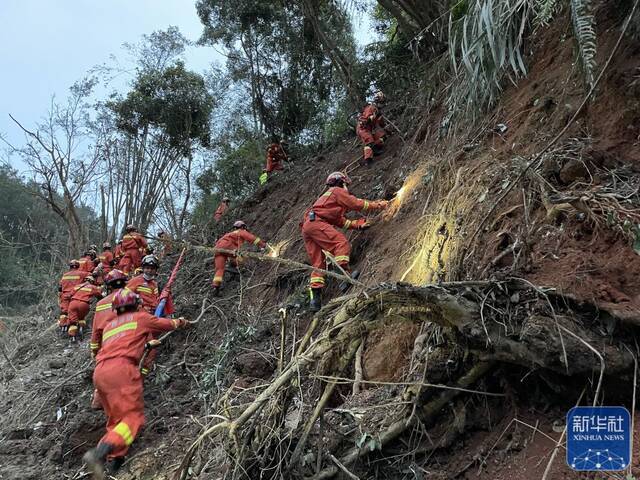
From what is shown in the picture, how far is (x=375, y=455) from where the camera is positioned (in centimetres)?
362

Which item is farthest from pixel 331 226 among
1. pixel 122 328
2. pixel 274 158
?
pixel 274 158

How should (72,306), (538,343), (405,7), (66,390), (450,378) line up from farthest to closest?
1. (72,306)
2. (405,7)
3. (66,390)
4. (450,378)
5. (538,343)

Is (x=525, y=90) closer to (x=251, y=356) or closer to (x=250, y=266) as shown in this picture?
(x=251, y=356)

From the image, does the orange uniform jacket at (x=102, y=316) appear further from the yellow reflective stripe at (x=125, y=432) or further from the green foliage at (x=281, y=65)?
the green foliage at (x=281, y=65)

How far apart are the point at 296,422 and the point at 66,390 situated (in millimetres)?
5568

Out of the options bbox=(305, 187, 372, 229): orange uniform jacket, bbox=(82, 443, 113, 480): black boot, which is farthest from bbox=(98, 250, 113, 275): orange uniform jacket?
bbox=(82, 443, 113, 480): black boot

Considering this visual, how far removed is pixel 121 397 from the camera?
218 inches

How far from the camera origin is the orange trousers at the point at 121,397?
5477mm

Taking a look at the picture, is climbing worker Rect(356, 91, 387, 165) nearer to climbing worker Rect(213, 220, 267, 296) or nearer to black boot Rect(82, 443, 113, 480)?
climbing worker Rect(213, 220, 267, 296)

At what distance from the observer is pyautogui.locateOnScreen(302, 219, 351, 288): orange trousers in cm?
677

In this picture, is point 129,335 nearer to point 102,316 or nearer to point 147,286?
point 102,316

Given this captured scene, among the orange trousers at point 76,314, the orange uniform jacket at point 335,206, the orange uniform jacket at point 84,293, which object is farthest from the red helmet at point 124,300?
the orange trousers at point 76,314

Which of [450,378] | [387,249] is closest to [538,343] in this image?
[450,378]
